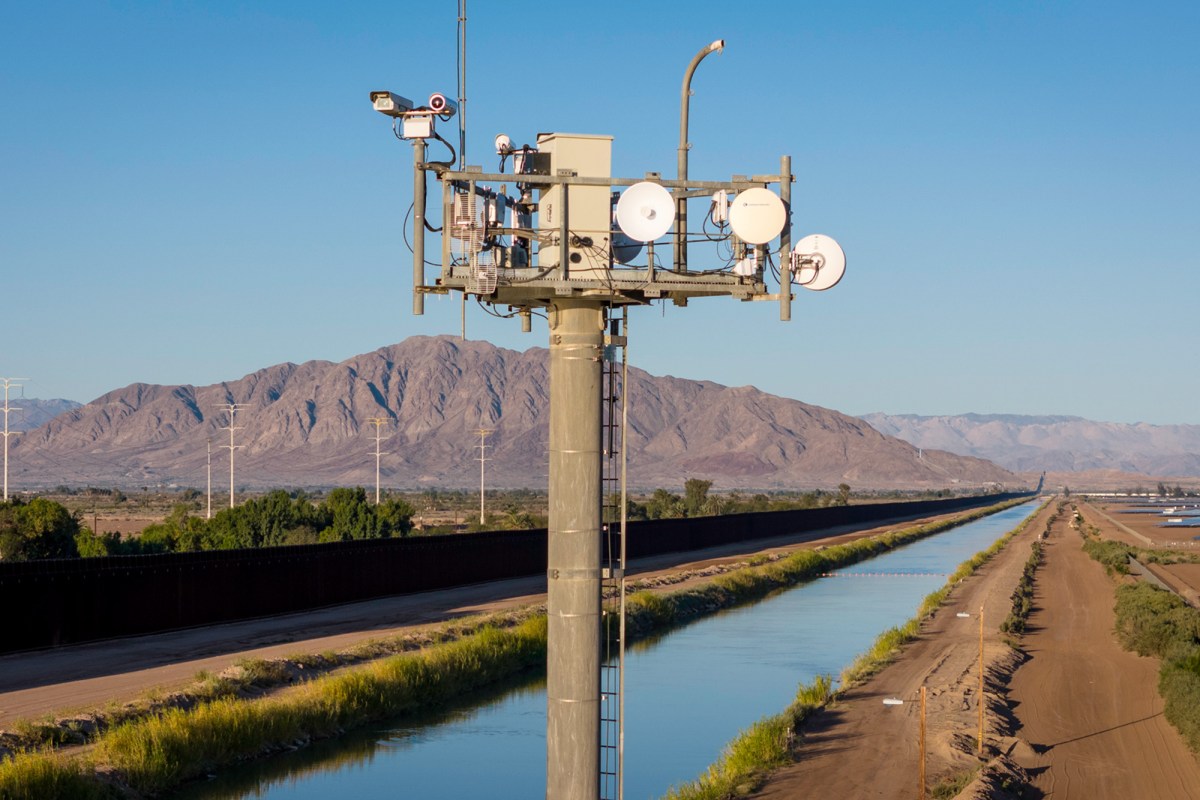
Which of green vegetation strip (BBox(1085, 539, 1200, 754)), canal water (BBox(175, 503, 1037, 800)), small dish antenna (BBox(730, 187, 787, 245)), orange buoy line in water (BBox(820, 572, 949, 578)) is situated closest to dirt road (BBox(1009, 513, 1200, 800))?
green vegetation strip (BBox(1085, 539, 1200, 754))

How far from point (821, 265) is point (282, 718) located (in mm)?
13676

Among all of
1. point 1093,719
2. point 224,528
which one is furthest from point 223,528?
point 1093,719

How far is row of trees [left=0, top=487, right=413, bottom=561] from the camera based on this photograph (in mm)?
44844

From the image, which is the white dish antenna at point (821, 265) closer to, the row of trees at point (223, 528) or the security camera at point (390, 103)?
the security camera at point (390, 103)

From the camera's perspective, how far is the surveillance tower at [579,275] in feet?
40.6

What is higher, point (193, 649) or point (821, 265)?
point (821, 265)

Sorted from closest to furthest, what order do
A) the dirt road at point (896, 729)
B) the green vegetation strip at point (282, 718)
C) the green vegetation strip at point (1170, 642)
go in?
the green vegetation strip at point (282, 718) → the dirt road at point (896, 729) → the green vegetation strip at point (1170, 642)

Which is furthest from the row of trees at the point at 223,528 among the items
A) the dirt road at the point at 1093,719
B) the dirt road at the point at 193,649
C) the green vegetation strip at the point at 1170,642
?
the green vegetation strip at the point at 1170,642

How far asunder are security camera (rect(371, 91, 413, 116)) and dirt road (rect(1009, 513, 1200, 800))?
11.8 meters

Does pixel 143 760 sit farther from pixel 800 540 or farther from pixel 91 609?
pixel 800 540

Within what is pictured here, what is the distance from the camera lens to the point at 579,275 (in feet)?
41.1

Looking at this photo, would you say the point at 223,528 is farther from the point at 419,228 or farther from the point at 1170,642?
the point at 419,228

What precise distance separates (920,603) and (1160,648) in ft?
53.4

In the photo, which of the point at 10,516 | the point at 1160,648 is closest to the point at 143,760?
the point at 1160,648
